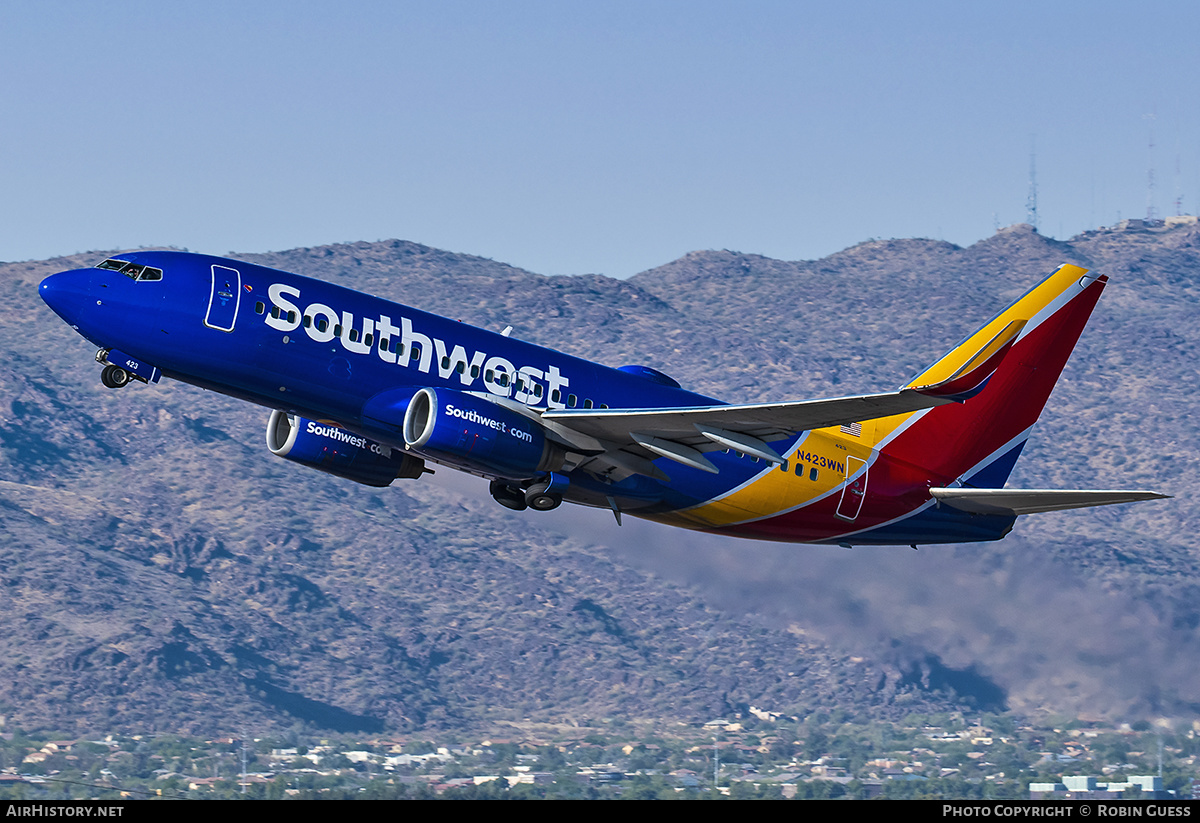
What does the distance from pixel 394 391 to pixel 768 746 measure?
122 metres

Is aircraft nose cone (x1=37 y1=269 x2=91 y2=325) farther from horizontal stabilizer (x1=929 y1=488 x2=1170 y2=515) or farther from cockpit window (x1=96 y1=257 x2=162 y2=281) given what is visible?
horizontal stabilizer (x1=929 y1=488 x2=1170 y2=515)

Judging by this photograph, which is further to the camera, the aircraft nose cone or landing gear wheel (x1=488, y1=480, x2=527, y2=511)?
landing gear wheel (x1=488, y1=480, x2=527, y2=511)

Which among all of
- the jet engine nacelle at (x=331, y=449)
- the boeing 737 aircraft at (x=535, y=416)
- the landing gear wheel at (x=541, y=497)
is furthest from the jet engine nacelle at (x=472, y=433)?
the jet engine nacelle at (x=331, y=449)

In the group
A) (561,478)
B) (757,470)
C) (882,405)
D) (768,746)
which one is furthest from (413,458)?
(768,746)

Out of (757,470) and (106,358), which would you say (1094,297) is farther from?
(106,358)

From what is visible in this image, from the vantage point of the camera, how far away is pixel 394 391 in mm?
46812

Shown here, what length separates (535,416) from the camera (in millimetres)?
47625

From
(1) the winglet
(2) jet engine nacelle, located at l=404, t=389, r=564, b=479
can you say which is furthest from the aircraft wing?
(2) jet engine nacelle, located at l=404, t=389, r=564, b=479

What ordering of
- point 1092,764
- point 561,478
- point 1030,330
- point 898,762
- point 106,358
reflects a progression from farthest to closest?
point 898,762 < point 1092,764 < point 1030,330 < point 561,478 < point 106,358

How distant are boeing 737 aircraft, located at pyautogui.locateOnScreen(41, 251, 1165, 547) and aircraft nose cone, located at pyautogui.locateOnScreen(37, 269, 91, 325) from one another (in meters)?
0.06

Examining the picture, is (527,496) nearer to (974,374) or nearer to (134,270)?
(134,270)

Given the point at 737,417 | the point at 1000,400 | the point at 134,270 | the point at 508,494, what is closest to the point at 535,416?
the point at 508,494

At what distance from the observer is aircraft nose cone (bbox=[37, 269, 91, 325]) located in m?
45.1

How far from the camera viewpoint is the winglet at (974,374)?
42.0m
